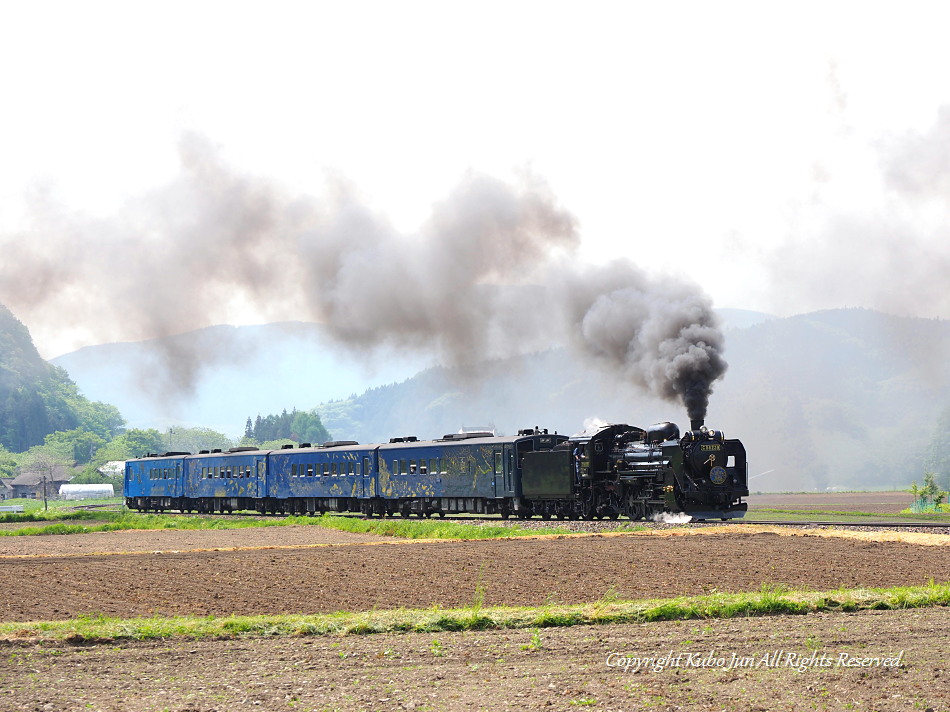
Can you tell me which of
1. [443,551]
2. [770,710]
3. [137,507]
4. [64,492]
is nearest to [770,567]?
[443,551]

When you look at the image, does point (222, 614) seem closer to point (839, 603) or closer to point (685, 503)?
point (839, 603)

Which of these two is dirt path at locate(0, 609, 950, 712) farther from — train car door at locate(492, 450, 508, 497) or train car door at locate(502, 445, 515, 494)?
train car door at locate(492, 450, 508, 497)

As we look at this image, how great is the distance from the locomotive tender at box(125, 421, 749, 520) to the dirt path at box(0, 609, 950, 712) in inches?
780

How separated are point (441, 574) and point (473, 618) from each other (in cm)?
654

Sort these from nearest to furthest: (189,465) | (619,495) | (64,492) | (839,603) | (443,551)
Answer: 1. (839,603)
2. (443,551)
3. (619,495)
4. (189,465)
5. (64,492)

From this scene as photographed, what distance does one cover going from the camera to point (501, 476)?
134 feet

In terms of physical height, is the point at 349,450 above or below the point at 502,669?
above

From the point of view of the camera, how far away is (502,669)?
1094 cm

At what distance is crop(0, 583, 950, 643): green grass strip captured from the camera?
13.4 m

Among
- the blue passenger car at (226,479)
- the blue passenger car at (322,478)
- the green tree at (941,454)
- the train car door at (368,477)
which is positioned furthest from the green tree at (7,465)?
the train car door at (368,477)

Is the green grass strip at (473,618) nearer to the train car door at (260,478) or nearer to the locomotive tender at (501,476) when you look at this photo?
the locomotive tender at (501,476)

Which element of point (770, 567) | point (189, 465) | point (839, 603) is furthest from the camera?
point (189, 465)

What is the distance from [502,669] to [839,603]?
6.14 m

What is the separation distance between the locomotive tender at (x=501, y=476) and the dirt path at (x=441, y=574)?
609cm
